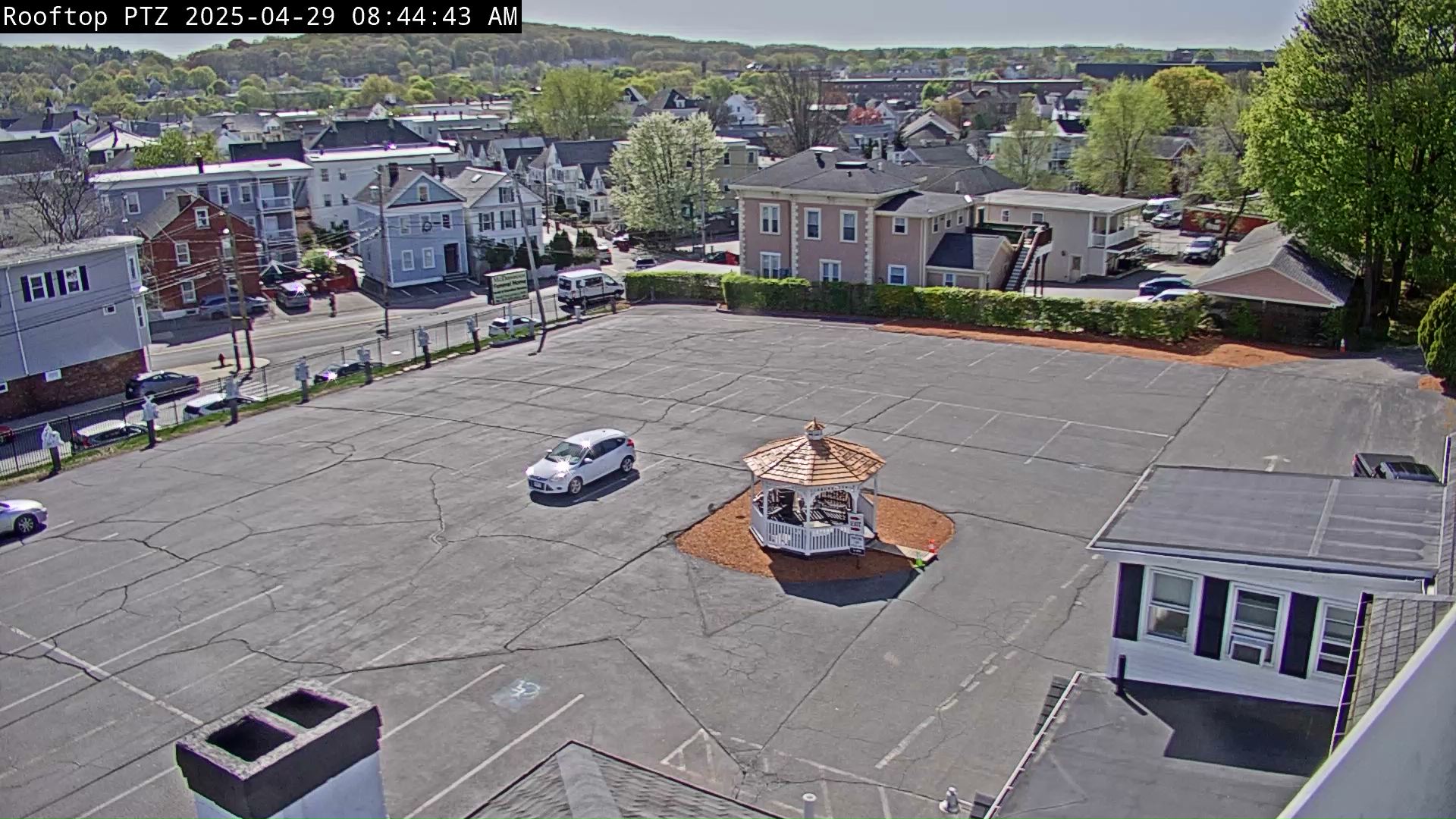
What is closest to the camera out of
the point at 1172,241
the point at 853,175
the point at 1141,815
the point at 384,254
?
the point at 1141,815

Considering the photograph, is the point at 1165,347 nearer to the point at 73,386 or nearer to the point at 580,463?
the point at 580,463

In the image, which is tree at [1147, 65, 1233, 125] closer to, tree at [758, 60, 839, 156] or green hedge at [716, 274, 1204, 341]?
tree at [758, 60, 839, 156]

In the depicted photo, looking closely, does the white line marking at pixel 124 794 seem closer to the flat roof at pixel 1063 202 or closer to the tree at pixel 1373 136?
the tree at pixel 1373 136

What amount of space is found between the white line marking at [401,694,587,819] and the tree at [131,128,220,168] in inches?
3144

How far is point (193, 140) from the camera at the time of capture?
328 feet

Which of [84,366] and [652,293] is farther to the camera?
[652,293]

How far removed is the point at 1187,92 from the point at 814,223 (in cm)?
7330

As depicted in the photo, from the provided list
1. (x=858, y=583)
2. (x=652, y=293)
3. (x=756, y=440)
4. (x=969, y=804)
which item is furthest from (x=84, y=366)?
(x=969, y=804)

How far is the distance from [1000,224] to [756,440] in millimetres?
32613

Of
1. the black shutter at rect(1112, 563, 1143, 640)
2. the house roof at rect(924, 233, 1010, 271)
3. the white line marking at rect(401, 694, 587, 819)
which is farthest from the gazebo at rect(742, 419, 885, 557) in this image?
the house roof at rect(924, 233, 1010, 271)

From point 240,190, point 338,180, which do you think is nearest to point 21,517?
point 240,190

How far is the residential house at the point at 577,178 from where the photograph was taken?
92.9m

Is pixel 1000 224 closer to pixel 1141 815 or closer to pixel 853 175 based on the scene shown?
pixel 853 175

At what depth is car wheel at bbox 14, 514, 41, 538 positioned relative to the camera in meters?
25.1
